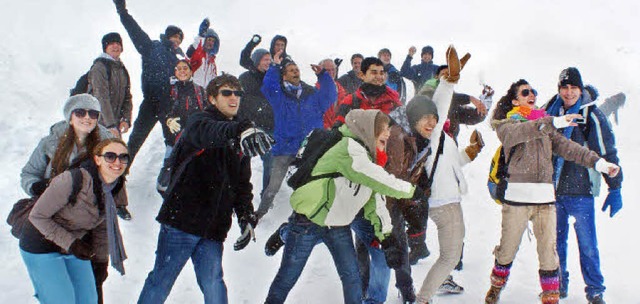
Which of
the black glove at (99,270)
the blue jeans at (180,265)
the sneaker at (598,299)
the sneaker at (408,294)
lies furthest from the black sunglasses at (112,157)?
the sneaker at (598,299)

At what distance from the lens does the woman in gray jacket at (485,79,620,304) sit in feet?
15.3

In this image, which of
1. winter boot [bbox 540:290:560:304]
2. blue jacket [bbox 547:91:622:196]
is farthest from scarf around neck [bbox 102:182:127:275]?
blue jacket [bbox 547:91:622:196]

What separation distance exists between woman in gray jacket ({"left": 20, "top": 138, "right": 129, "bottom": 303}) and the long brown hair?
0.28 metres

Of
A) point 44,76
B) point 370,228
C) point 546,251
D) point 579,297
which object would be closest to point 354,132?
point 370,228

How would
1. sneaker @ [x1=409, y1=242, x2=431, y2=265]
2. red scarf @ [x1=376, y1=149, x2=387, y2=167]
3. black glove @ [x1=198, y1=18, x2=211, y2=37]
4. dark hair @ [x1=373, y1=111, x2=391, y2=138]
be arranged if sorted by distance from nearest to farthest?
dark hair @ [x1=373, y1=111, x2=391, y2=138]
red scarf @ [x1=376, y1=149, x2=387, y2=167]
sneaker @ [x1=409, y1=242, x2=431, y2=265]
black glove @ [x1=198, y1=18, x2=211, y2=37]

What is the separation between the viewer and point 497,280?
4.90 m

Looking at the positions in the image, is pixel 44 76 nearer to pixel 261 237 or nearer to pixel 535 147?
pixel 261 237

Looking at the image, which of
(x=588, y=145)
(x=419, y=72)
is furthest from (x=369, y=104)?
(x=419, y=72)

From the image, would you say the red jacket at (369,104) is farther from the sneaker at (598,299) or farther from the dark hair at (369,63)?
the sneaker at (598,299)

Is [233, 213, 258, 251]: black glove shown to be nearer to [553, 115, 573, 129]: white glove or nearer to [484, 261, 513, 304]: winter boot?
[484, 261, 513, 304]: winter boot

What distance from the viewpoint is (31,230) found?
11.4ft

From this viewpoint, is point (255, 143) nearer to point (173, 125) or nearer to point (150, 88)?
point (173, 125)

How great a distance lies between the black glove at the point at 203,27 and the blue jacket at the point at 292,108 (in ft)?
8.96

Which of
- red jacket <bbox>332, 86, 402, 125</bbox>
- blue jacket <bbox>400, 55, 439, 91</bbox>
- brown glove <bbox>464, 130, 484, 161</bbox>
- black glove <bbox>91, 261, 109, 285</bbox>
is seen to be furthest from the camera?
blue jacket <bbox>400, 55, 439, 91</bbox>
